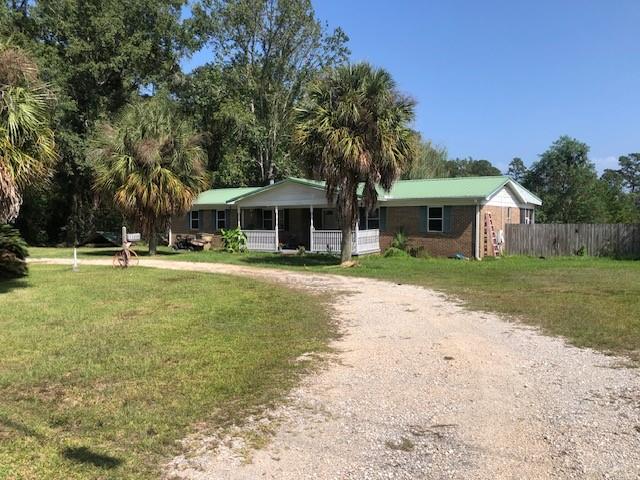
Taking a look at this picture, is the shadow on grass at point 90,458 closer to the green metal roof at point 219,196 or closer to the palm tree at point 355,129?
the palm tree at point 355,129

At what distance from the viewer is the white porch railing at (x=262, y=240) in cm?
→ 2638

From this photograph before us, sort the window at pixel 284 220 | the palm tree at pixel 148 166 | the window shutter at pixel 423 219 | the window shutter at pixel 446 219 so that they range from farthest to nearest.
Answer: the window at pixel 284 220 → the window shutter at pixel 423 219 → the window shutter at pixel 446 219 → the palm tree at pixel 148 166

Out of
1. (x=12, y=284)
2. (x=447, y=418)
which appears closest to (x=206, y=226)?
(x=12, y=284)

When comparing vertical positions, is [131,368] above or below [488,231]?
below

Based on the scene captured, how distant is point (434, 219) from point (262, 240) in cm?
825

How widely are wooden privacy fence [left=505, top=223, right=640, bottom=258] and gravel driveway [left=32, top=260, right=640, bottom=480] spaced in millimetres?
17602

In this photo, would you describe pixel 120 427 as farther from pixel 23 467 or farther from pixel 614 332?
pixel 614 332

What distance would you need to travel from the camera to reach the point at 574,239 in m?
24.1

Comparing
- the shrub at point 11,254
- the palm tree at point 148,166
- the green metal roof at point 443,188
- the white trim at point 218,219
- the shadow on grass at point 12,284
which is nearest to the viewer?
the shadow on grass at point 12,284

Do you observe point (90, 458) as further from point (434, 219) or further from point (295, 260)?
point (434, 219)

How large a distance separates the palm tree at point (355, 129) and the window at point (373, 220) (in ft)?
21.0

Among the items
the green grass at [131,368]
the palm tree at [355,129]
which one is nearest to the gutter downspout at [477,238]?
the palm tree at [355,129]

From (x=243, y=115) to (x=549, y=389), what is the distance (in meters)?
33.2

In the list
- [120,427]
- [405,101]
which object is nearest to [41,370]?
[120,427]
